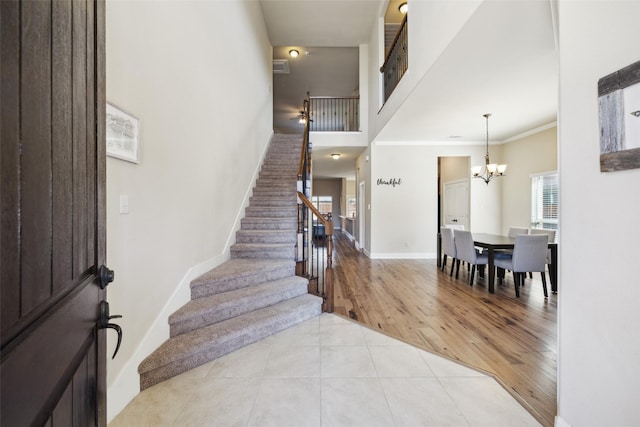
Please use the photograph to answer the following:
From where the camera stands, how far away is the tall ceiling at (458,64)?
8.28ft

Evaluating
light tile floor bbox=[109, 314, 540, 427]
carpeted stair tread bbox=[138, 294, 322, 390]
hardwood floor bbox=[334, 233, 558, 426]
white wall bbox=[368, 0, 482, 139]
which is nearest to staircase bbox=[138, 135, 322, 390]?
carpeted stair tread bbox=[138, 294, 322, 390]

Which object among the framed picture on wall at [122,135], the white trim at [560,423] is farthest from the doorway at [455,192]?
the framed picture on wall at [122,135]

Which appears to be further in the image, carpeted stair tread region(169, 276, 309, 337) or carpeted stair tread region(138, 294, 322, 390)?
carpeted stair tread region(169, 276, 309, 337)

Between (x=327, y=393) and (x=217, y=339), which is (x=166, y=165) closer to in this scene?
(x=217, y=339)

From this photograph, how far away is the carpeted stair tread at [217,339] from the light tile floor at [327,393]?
0.07 metres

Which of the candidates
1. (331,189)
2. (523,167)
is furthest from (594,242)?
(331,189)

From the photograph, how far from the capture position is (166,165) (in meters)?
2.30

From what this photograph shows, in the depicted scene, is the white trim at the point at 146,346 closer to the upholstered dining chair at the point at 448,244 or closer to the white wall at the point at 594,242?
the white wall at the point at 594,242

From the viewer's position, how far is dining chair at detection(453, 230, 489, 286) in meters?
4.39

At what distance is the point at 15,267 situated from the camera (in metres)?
0.47

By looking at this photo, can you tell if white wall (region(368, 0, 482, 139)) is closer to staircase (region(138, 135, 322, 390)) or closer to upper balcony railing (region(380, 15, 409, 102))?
upper balcony railing (region(380, 15, 409, 102))

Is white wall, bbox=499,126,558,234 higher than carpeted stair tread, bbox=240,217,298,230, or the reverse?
white wall, bbox=499,126,558,234

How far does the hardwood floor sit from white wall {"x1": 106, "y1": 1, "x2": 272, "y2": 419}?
6.24 feet

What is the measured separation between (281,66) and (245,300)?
25.6ft
